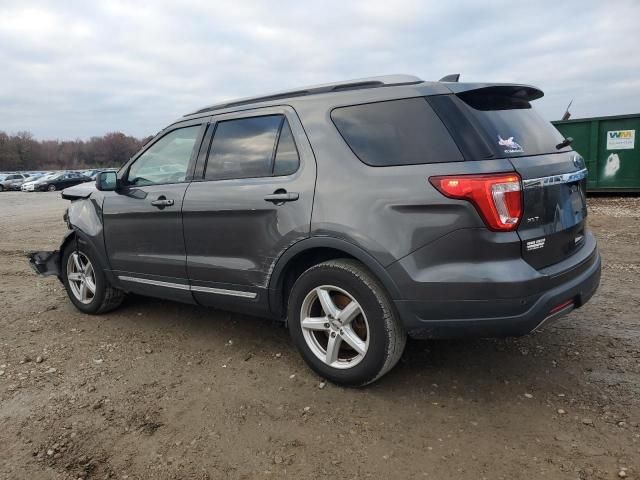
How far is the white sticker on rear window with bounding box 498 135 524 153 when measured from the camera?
2762 mm

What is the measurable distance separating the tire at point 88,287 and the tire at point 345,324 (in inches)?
91.1

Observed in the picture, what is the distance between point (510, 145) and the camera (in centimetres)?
281

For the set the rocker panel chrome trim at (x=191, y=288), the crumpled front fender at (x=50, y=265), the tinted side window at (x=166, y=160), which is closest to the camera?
the rocker panel chrome trim at (x=191, y=288)

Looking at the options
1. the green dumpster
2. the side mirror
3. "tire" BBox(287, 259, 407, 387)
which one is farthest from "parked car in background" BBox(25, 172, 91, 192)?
"tire" BBox(287, 259, 407, 387)

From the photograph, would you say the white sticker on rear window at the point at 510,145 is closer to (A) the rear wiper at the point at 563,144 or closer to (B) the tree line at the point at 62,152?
(A) the rear wiper at the point at 563,144

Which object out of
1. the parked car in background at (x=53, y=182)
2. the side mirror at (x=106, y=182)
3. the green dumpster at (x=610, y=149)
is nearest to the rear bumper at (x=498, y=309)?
the side mirror at (x=106, y=182)

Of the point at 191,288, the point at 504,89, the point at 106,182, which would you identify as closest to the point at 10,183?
the point at 106,182

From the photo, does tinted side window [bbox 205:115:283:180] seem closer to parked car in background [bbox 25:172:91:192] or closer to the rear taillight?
the rear taillight

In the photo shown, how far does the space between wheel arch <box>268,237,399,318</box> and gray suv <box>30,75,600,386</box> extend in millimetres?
11

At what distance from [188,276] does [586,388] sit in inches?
111

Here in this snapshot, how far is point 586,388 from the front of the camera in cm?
309

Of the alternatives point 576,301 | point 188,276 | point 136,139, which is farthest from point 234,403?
point 136,139

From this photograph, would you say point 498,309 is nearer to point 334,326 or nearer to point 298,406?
point 334,326

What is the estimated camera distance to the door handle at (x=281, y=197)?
3.22 meters
